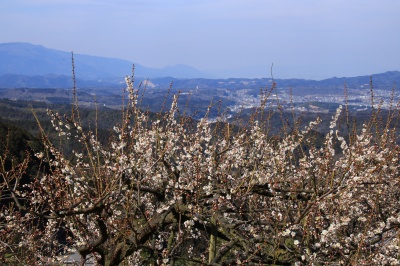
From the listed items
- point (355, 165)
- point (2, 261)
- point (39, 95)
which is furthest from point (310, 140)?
point (39, 95)

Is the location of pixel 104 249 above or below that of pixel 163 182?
below

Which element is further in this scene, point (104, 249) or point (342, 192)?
point (104, 249)

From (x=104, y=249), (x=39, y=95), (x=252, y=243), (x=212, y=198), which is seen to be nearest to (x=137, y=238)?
(x=104, y=249)

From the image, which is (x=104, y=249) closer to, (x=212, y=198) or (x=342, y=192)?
(x=212, y=198)

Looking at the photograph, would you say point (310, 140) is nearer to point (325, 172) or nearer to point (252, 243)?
point (325, 172)

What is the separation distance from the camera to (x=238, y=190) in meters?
4.59

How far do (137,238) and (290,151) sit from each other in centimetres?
246

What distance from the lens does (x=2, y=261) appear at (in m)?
6.18

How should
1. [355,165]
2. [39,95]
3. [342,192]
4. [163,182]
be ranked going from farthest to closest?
1. [39,95]
2. [163,182]
3. [355,165]
4. [342,192]

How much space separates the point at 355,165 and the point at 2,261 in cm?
483

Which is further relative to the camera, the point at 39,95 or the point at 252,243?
the point at 39,95

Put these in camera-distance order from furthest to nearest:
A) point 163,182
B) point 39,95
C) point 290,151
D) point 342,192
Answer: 1. point 39,95
2. point 290,151
3. point 163,182
4. point 342,192

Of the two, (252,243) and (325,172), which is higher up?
(325,172)

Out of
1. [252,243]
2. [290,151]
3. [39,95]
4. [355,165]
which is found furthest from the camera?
[39,95]
